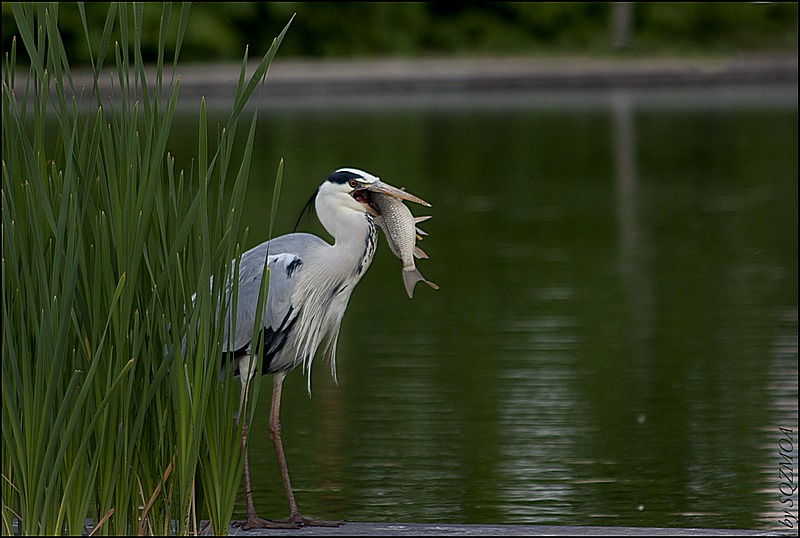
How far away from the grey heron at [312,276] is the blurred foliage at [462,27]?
116 ft

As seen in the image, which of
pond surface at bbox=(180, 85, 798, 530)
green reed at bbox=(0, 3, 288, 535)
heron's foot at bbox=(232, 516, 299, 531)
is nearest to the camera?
green reed at bbox=(0, 3, 288, 535)

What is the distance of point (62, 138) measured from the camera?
3.70m

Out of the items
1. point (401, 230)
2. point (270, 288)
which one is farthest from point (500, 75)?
point (401, 230)

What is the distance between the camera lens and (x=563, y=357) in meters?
8.09

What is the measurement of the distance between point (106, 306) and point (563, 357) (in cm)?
475

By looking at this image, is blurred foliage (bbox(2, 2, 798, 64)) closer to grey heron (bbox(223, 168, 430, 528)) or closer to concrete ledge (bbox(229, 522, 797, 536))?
grey heron (bbox(223, 168, 430, 528))

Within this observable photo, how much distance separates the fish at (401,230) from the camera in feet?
14.8

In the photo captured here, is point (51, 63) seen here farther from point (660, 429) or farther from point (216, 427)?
point (660, 429)

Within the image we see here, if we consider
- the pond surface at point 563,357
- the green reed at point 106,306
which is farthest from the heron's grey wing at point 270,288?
the green reed at point 106,306

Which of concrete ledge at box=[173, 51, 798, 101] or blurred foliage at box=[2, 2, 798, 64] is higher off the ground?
blurred foliage at box=[2, 2, 798, 64]

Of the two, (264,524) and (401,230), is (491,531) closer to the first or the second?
(264,524)

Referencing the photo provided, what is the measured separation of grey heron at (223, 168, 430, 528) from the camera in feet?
15.2

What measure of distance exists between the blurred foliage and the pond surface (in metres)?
22.1

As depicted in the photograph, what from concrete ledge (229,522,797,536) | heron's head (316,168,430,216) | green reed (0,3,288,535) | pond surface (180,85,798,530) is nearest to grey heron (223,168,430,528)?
heron's head (316,168,430,216)
